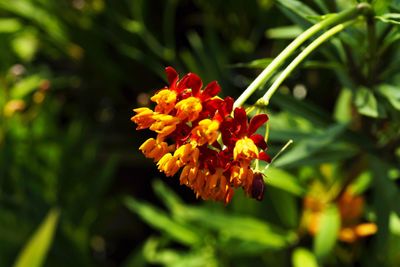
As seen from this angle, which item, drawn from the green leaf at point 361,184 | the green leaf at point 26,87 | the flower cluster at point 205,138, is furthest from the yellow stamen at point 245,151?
the green leaf at point 26,87

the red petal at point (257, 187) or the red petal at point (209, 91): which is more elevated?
the red petal at point (209, 91)

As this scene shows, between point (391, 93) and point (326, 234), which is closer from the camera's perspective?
point (391, 93)

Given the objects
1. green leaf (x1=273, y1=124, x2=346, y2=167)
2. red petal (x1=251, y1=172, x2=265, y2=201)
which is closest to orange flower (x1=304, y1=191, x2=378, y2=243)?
green leaf (x1=273, y1=124, x2=346, y2=167)

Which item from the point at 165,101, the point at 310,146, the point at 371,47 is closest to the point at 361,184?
the point at 310,146

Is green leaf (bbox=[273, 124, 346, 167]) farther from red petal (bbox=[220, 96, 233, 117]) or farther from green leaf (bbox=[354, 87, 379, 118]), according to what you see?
red petal (bbox=[220, 96, 233, 117])

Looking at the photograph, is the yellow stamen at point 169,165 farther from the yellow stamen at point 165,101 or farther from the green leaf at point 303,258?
the green leaf at point 303,258

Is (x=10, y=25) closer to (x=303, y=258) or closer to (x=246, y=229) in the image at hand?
(x=246, y=229)
